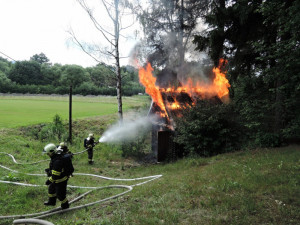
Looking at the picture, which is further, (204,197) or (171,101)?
(171,101)

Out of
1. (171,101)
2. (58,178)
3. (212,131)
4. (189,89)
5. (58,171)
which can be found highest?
(189,89)

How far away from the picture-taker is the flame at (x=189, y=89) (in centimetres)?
1246

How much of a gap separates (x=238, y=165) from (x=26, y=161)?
30.6ft

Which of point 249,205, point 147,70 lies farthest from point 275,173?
point 147,70

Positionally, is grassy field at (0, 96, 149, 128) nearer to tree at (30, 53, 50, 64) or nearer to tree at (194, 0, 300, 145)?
tree at (194, 0, 300, 145)

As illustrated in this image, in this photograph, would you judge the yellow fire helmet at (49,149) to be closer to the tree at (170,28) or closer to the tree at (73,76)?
the tree at (170,28)

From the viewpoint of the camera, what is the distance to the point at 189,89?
573 inches

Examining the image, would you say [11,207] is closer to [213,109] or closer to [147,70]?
[213,109]

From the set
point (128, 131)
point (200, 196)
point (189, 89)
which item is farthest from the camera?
point (189, 89)

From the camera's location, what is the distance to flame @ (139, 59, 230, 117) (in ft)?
40.9

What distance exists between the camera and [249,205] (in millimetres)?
3979

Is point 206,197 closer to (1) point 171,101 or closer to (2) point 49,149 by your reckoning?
(2) point 49,149

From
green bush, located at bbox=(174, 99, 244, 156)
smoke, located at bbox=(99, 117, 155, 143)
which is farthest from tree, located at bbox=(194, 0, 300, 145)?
smoke, located at bbox=(99, 117, 155, 143)

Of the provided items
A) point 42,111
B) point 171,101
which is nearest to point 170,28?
point 171,101
